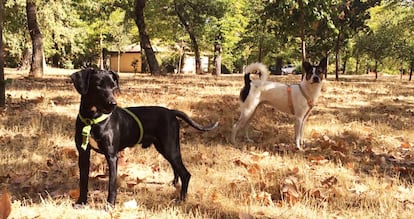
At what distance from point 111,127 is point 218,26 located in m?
31.0

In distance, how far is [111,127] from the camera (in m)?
3.59

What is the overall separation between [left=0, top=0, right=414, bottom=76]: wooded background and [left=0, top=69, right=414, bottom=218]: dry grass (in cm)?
706

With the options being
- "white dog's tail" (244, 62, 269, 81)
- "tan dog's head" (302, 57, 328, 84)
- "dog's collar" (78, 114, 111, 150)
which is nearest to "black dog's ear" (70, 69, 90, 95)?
"dog's collar" (78, 114, 111, 150)

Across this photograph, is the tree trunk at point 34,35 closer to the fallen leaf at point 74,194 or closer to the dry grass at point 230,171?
the dry grass at point 230,171

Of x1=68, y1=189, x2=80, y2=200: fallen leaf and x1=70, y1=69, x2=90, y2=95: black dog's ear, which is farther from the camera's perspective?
x1=68, y1=189, x2=80, y2=200: fallen leaf

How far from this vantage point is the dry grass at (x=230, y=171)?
3.67m

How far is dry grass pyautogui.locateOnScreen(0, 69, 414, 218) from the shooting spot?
3.67 meters

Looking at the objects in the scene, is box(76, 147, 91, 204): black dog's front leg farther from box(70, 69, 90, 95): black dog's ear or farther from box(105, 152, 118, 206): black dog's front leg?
box(70, 69, 90, 95): black dog's ear

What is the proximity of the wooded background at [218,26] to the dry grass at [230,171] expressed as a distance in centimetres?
706

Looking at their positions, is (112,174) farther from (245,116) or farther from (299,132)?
(299,132)

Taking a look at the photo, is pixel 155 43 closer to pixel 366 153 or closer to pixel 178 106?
pixel 178 106

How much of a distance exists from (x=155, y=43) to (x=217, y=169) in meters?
45.5

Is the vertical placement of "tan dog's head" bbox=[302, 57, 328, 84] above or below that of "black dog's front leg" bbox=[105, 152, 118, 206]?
above

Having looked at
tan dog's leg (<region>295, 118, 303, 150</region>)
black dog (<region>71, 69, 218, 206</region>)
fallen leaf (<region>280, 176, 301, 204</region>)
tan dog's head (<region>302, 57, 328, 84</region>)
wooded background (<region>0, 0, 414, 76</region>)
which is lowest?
fallen leaf (<region>280, 176, 301, 204</region>)
